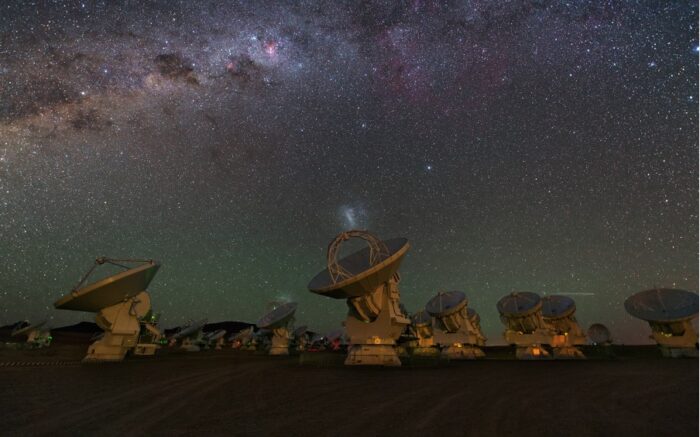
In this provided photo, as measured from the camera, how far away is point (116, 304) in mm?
27859

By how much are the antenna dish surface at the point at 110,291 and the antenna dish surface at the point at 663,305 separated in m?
49.1

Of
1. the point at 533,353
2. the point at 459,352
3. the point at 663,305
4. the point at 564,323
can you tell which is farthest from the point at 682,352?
the point at 459,352

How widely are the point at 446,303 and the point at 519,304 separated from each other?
8486 mm

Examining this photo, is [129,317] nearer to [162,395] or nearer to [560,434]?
[162,395]

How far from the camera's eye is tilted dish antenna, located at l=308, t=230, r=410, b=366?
25.6m

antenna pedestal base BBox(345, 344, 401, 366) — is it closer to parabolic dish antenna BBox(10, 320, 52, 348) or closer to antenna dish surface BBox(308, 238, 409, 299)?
antenna dish surface BBox(308, 238, 409, 299)

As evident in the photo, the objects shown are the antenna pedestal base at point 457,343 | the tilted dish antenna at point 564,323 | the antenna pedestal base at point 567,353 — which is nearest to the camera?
the antenna pedestal base at point 457,343

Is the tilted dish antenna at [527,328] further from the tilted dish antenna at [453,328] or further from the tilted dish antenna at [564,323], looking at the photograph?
the tilted dish antenna at [453,328]

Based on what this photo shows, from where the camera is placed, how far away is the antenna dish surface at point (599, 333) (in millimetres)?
63891

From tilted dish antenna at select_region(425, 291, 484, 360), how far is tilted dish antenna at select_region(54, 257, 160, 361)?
28.8 m

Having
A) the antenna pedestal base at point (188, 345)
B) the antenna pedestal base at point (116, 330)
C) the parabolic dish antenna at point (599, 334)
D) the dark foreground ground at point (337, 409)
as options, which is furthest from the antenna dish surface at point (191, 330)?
the parabolic dish antenna at point (599, 334)

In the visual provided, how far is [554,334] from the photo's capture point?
157ft

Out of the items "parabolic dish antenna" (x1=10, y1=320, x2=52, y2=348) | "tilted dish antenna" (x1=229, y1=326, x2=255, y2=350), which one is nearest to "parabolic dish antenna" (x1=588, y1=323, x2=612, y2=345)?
"tilted dish antenna" (x1=229, y1=326, x2=255, y2=350)

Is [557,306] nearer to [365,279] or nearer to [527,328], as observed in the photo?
[527,328]
